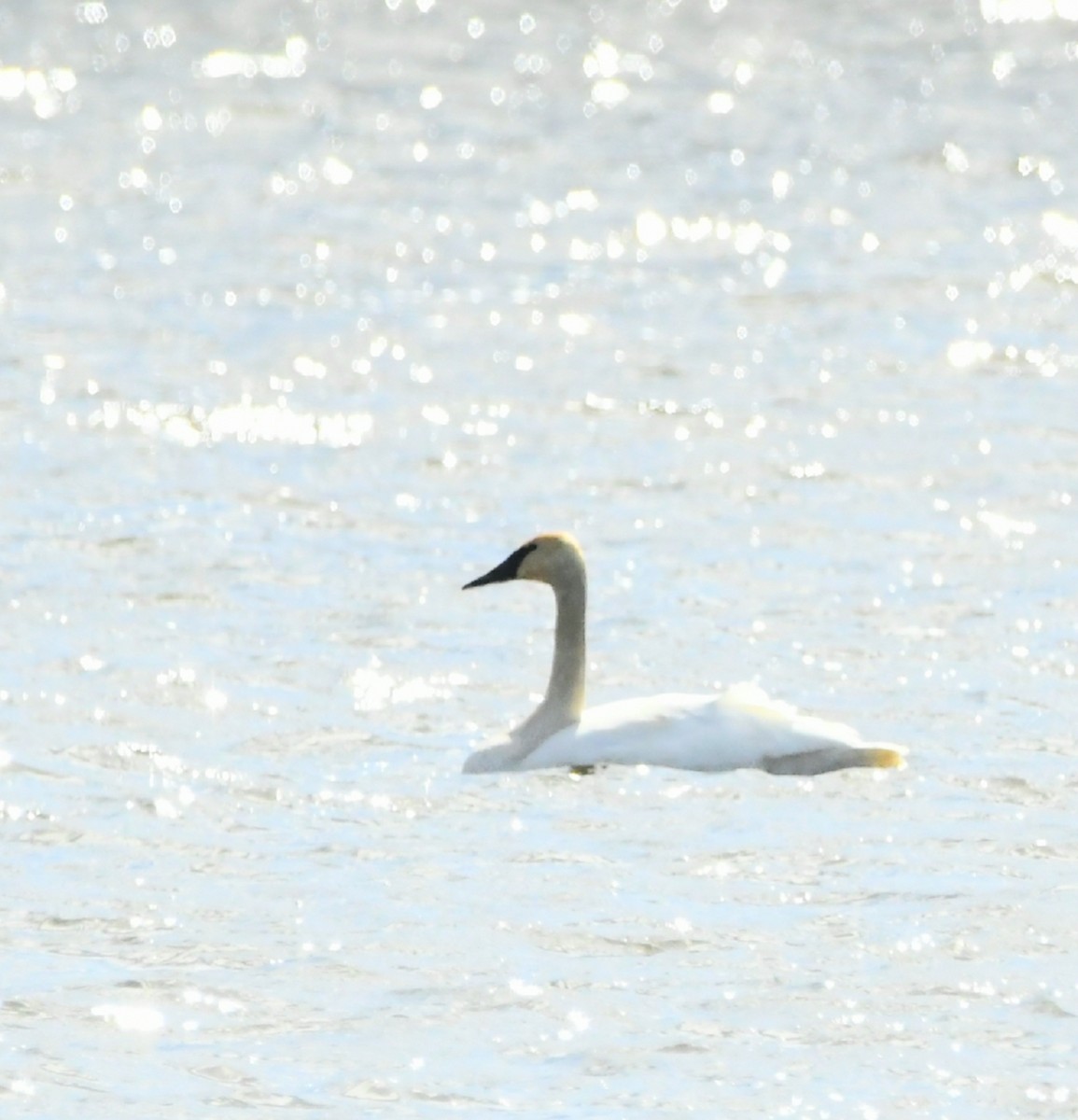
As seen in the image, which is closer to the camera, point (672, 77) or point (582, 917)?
point (582, 917)

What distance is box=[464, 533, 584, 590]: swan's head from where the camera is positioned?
11375 millimetres

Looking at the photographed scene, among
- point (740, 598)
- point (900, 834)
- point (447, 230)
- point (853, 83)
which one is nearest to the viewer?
point (900, 834)

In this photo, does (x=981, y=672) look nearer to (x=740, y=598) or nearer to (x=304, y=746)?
(x=740, y=598)

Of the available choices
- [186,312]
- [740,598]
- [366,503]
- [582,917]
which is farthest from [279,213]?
[582,917]

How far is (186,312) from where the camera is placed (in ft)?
68.7

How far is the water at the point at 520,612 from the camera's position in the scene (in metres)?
7.97

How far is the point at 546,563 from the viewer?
11406 millimetres

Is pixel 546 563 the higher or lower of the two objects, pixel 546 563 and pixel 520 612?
the higher

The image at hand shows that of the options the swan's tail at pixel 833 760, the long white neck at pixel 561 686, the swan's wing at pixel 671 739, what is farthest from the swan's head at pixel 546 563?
the swan's tail at pixel 833 760

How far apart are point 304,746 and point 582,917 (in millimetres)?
2131

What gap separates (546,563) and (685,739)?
1119 mm

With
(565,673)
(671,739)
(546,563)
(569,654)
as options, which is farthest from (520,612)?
(671,739)

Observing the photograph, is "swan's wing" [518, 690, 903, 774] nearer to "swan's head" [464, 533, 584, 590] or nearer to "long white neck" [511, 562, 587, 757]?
"long white neck" [511, 562, 587, 757]

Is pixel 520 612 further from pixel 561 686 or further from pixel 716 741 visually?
pixel 716 741
